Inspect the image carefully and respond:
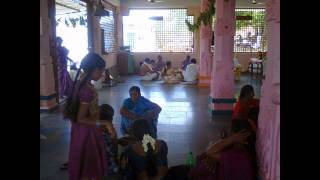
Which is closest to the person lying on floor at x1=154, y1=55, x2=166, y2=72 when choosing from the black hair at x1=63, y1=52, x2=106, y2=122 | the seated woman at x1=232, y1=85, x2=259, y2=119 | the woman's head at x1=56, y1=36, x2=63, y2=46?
the woman's head at x1=56, y1=36, x2=63, y2=46

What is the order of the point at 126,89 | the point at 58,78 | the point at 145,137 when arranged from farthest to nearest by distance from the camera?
the point at 126,89
the point at 58,78
the point at 145,137

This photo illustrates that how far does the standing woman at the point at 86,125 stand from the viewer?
279 centimetres

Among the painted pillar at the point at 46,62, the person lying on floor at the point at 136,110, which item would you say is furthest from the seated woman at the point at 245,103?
the painted pillar at the point at 46,62

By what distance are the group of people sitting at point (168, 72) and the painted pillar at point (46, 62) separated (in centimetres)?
519

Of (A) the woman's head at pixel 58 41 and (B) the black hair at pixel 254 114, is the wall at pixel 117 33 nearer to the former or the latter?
(A) the woman's head at pixel 58 41

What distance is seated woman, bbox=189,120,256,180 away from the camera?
2869 mm

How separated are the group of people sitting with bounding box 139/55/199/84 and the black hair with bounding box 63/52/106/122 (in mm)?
9407

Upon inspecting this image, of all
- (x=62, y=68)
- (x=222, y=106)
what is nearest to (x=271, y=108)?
(x=222, y=106)

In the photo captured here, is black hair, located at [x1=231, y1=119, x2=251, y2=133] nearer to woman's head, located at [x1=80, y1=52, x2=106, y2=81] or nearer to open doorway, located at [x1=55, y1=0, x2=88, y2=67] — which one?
woman's head, located at [x1=80, y1=52, x2=106, y2=81]
